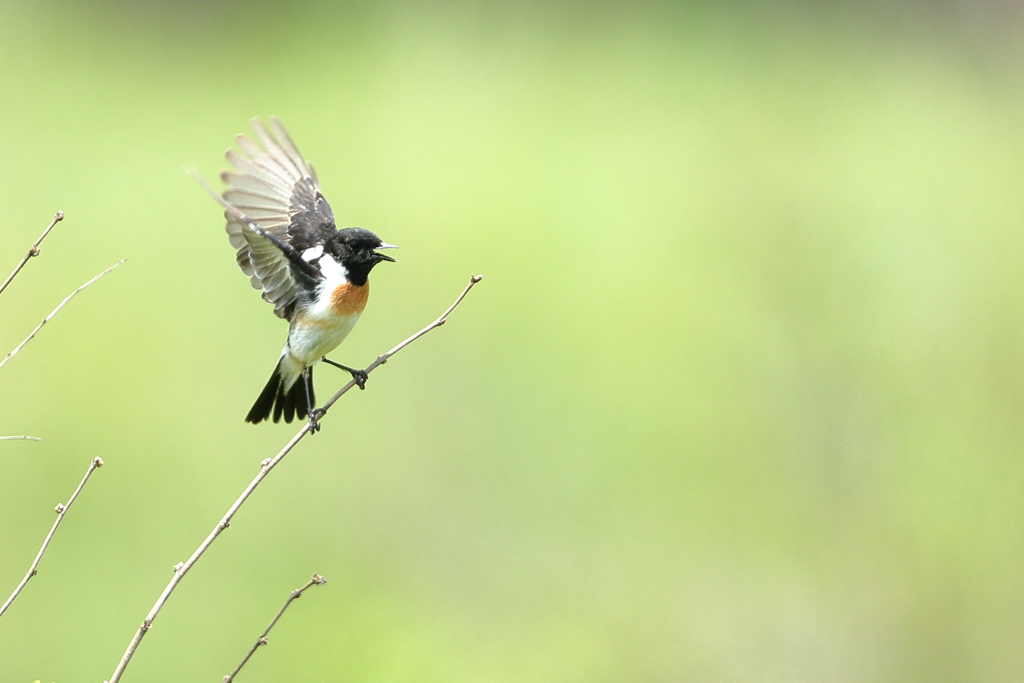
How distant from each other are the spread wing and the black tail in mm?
298

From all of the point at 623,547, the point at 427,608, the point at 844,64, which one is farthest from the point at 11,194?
the point at 844,64

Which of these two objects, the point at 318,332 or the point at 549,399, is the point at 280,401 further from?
the point at 549,399

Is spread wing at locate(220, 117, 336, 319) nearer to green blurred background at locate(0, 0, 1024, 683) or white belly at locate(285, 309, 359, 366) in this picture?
white belly at locate(285, 309, 359, 366)

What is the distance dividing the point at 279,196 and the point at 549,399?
4.39 meters

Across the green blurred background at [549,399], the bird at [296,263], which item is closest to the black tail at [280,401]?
the bird at [296,263]

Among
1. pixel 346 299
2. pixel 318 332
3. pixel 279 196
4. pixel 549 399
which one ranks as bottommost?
pixel 318 332

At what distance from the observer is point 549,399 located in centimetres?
809

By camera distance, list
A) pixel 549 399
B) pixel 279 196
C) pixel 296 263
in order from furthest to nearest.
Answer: pixel 549 399 < pixel 279 196 < pixel 296 263

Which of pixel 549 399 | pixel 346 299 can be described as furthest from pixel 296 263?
pixel 549 399

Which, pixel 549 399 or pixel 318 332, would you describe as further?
pixel 549 399

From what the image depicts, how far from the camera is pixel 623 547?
7082 millimetres

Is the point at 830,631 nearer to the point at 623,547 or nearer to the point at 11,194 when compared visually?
the point at 623,547

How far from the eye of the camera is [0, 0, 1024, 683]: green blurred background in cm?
654

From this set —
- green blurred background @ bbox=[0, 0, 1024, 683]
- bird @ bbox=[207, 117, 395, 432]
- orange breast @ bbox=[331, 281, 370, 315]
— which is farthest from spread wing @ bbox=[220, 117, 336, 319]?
green blurred background @ bbox=[0, 0, 1024, 683]
